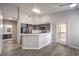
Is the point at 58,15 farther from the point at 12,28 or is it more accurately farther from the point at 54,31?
the point at 12,28

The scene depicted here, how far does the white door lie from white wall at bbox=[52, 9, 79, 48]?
29 cm

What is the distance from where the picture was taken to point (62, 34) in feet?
19.6

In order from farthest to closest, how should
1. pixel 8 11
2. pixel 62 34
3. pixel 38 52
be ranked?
pixel 62 34, pixel 8 11, pixel 38 52

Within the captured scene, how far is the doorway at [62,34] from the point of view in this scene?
5770mm

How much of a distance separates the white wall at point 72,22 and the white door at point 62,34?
29 centimetres

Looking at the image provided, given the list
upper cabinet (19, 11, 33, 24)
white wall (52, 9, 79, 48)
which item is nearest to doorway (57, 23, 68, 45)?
white wall (52, 9, 79, 48)

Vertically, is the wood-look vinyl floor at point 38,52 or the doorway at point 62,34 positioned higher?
the doorway at point 62,34

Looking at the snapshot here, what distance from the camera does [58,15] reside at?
6184 mm

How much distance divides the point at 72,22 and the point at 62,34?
111 centimetres

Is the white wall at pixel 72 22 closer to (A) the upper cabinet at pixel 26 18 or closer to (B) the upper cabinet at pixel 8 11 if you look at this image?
(A) the upper cabinet at pixel 26 18

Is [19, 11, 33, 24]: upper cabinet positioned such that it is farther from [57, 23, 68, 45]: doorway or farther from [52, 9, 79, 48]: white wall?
[57, 23, 68, 45]: doorway

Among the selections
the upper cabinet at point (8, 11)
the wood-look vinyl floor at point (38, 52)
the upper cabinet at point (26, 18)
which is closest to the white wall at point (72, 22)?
the wood-look vinyl floor at point (38, 52)

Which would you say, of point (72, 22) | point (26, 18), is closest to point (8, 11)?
point (26, 18)

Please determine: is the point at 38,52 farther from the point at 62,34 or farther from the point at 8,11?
the point at 8,11
